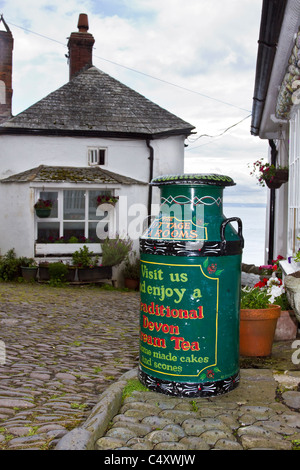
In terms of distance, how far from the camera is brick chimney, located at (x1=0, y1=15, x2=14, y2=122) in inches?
563

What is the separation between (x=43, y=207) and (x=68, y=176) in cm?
104

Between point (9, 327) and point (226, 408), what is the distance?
405cm

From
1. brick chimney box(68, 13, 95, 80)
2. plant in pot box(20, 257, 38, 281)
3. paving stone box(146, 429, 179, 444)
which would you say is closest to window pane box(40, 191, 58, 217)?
plant in pot box(20, 257, 38, 281)

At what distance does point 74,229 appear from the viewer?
523 inches

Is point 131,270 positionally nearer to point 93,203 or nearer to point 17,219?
point 93,203

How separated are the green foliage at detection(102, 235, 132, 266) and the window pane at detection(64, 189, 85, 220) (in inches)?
43.5

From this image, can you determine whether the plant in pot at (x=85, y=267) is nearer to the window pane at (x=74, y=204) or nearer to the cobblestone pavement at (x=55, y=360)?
the window pane at (x=74, y=204)

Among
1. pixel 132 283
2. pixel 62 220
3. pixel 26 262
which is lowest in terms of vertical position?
pixel 132 283

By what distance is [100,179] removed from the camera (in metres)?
12.9

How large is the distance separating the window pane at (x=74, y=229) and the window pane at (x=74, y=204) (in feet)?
0.53

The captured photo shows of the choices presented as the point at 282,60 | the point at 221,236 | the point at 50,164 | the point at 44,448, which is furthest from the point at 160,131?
the point at 44,448

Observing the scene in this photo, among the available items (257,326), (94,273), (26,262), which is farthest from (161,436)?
(26,262)

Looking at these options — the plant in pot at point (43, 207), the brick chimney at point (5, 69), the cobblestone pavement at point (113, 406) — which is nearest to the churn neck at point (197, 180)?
the cobblestone pavement at point (113, 406)

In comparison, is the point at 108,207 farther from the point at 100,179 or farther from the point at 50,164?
the point at 50,164
